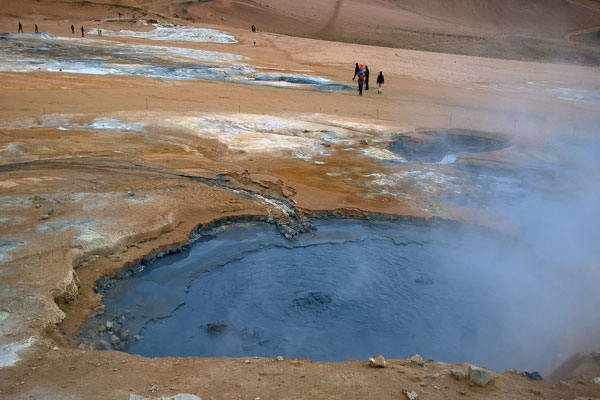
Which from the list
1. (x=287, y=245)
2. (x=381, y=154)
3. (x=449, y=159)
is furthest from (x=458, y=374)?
(x=449, y=159)

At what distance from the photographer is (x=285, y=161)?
11.2m

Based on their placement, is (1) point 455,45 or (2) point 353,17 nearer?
(1) point 455,45

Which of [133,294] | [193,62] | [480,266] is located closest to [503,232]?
[480,266]

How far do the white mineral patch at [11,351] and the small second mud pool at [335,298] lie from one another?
75 cm

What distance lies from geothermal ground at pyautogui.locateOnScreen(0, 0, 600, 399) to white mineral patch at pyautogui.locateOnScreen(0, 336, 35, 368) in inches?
0.8

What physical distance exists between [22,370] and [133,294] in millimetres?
2251

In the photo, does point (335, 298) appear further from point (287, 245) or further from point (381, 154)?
point (381, 154)

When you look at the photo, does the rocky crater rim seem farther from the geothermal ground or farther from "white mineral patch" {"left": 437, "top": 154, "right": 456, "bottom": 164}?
"white mineral patch" {"left": 437, "top": 154, "right": 456, "bottom": 164}

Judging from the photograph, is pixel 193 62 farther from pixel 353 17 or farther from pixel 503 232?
pixel 353 17

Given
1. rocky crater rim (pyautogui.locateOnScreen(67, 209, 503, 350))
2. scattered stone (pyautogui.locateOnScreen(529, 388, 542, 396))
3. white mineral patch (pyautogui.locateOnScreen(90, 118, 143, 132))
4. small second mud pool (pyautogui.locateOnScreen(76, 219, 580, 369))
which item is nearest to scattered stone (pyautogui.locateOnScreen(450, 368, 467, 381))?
scattered stone (pyautogui.locateOnScreen(529, 388, 542, 396))

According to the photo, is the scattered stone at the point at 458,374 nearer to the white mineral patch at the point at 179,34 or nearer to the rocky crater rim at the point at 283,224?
the rocky crater rim at the point at 283,224

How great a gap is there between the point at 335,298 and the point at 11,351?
384cm

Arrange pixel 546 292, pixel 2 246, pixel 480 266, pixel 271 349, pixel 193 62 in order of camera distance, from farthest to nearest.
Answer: pixel 193 62
pixel 480 266
pixel 546 292
pixel 2 246
pixel 271 349

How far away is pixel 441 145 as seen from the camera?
1349 centimetres
